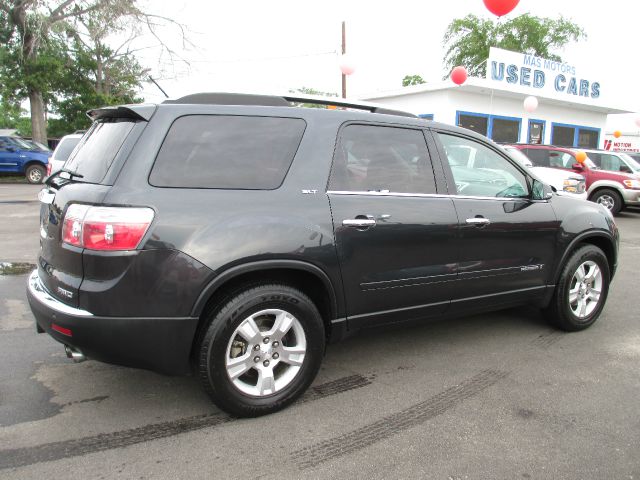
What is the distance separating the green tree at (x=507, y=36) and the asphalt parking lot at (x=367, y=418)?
4012cm

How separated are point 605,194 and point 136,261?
43.2 feet

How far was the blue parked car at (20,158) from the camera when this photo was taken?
59.4 feet

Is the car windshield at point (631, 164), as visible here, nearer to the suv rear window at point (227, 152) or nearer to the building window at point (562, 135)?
the building window at point (562, 135)

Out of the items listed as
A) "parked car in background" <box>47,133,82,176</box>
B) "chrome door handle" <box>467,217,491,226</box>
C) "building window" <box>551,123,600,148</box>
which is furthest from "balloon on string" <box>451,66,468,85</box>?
"chrome door handle" <box>467,217,491,226</box>

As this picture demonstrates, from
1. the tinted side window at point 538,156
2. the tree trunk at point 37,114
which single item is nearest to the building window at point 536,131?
the tinted side window at point 538,156

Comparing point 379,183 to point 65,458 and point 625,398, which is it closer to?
point 625,398

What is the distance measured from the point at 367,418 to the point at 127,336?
1.42 meters

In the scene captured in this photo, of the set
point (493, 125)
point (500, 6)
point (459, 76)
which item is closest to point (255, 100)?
point (500, 6)

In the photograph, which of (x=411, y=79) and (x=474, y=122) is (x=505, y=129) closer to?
(x=474, y=122)

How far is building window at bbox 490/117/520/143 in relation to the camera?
765 inches

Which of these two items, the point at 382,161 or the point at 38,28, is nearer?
the point at 382,161

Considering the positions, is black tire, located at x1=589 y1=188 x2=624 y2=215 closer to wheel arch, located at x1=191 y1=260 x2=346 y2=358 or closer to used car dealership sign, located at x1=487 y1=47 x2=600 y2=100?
used car dealership sign, located at x1=487 y1=47 x2=600 y2=100

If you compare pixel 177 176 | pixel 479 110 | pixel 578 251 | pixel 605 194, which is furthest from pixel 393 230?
pixel 479 110

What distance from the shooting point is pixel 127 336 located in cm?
252
